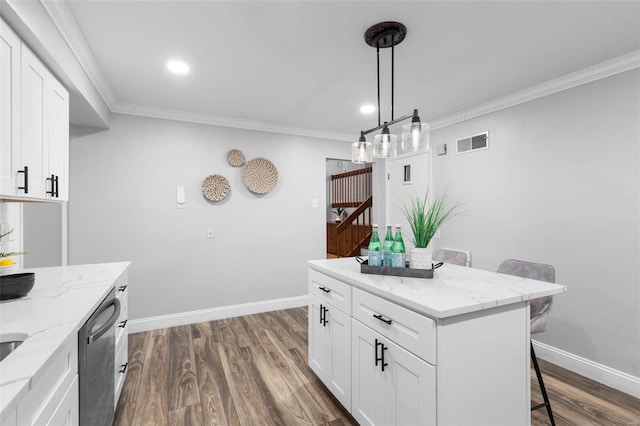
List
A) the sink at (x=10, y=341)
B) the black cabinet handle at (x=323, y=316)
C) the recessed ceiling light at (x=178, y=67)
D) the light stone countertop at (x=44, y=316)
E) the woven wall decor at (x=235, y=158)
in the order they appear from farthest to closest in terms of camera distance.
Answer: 1. the woven wall decor at (x=235, y=158)
2. the recessed ceiling light at (x=178, y=67)
3. the black cabinet handle at (x=323, y=316)
4. the sink at (x=10, y=341)
5. the light stone countertop at (x=44, y=316)

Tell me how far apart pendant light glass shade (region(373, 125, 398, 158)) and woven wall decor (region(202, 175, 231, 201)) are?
2178 mm

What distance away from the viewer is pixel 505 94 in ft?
9.47

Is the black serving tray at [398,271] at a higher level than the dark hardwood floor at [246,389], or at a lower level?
higher

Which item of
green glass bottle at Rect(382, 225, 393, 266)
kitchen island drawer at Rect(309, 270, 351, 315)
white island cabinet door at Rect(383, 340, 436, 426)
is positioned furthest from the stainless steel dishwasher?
green glass bottle at Rect(382, 225, 393, 266)

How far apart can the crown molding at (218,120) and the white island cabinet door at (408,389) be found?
3.05 m

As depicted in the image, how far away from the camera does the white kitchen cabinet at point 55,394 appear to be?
32.5 inches

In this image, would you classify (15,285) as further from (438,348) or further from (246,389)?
(438,348)

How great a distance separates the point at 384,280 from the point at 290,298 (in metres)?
2.55

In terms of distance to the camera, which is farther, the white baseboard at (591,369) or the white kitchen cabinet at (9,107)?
the white baseboard at (591,369)

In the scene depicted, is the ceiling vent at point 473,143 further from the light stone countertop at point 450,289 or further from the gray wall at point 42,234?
the gray wall at point 42,234

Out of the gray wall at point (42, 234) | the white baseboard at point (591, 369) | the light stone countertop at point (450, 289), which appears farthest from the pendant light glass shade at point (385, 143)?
the gray wall at point (42, 234)

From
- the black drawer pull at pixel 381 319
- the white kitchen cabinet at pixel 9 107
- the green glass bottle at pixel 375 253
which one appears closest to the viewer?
the white kitchen cabinet at pixel 9 107

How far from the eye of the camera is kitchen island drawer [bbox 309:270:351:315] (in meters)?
1.84

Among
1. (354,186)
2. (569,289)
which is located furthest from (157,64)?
(354,186)
